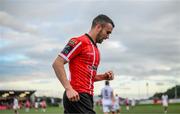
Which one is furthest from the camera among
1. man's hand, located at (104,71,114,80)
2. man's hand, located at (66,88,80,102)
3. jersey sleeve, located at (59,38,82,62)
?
man's hand, located at (104,71,114,80)

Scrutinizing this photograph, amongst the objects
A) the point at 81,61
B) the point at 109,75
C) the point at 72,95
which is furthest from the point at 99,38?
the point at 72,95

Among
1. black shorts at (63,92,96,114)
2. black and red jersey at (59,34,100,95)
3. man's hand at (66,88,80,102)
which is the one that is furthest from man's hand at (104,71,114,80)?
man's hand at (66,88,80,102)

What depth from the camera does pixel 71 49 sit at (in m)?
5.63

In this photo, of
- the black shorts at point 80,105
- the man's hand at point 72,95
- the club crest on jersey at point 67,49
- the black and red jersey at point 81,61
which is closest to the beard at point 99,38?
the black and red jersey at point 81,61

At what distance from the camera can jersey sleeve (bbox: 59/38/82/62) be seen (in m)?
5.57

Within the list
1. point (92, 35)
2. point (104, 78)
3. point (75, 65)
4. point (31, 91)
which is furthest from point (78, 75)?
point (31, 91)

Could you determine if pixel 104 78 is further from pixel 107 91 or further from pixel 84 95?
pixel 107 91

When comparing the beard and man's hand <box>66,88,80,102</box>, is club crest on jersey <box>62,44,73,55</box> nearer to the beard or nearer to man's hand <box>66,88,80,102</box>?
the beard

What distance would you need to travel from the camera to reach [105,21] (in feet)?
19.2

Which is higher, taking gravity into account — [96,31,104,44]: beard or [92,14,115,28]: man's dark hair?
[92,14,115,28]: man's dark hair

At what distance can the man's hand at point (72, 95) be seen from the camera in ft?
17.1

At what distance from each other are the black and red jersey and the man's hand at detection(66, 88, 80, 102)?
1.24 feet

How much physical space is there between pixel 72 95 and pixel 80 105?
0.47 metres

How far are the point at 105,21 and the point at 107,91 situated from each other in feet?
63.4
